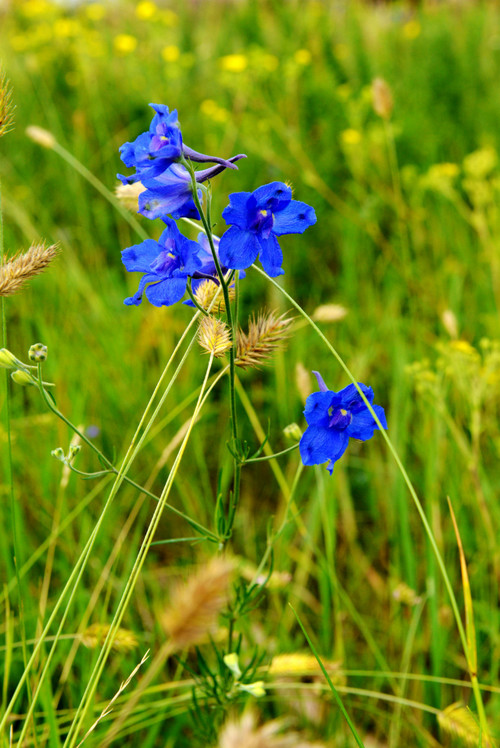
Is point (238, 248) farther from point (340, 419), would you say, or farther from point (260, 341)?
point (340, 419)

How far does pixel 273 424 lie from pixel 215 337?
1376mm

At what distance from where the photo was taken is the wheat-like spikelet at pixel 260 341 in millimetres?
1118

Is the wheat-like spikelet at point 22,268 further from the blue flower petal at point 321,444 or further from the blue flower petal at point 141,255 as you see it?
the blue flower petal at point 321,444

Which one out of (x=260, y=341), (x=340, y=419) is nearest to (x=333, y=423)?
(x=340, y=419)

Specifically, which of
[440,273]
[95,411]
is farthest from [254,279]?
[95,411]

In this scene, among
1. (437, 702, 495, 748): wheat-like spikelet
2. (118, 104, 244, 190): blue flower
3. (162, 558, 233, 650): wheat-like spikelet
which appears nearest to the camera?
(162, 558, 233, 650): wheat-like spikelet

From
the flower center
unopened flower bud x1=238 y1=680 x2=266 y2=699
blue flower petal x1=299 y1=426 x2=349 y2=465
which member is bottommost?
unopened flower bud x1=238 y1=680 x2=266 y2=699

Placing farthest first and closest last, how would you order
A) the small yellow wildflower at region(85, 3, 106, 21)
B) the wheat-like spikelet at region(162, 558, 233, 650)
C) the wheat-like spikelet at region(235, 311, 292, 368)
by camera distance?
the small yellow wildflower at region(85, 3, 106, 21) < the wheat-like spikelet at region(235, 311, 292, 368) < the wheat-like spikelet at region(162, 558, 233, 650)

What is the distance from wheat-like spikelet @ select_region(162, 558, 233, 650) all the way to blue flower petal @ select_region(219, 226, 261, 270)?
44 centimetres

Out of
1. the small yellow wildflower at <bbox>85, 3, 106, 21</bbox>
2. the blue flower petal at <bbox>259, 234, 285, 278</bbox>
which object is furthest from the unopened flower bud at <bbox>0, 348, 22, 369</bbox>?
the small yellow wildflower at <bbox>85, 3, 106, 21</bbox>

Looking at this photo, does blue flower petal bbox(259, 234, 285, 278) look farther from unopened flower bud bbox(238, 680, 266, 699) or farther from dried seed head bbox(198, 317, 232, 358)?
unopened flower bud bbox(238, 680, 266, 699)

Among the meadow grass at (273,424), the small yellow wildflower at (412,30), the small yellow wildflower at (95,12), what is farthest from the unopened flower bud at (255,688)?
the small yellow wildflower at (95,12)

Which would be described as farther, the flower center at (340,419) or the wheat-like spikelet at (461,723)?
the wheat-like spikelet at (461,723)

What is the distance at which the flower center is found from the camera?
42.4 inches
